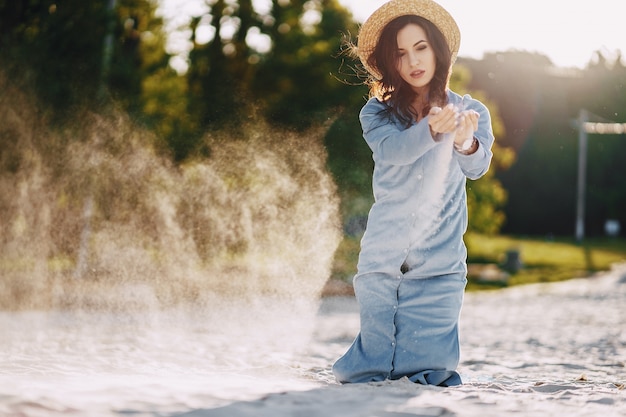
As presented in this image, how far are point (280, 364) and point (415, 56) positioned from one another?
1975mm

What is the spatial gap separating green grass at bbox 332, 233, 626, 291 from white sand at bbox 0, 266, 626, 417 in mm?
1689

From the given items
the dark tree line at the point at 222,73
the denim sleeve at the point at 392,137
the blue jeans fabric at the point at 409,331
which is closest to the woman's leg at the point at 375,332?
the blue jeans fabric at the point at 409,331

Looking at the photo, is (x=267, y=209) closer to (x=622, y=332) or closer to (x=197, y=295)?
(x=197, y=295)

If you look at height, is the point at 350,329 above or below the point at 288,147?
below

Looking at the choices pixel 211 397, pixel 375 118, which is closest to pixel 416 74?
pixel 375 118

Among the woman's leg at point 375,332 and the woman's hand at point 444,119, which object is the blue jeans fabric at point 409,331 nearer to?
the woman's leg at point 375,332

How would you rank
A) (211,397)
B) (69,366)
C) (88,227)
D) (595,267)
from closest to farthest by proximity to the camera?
(211,397) → (69,366) → (88,227) → (595,267)

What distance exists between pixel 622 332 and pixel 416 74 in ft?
15.1

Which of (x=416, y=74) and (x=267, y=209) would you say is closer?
(x=416, y=74)

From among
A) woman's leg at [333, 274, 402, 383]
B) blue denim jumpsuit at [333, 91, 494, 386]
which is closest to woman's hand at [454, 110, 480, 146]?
blue denim jumpsuit at [333, 91, 494, 386]

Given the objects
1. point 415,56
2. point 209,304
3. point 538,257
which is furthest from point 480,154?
point 538,257

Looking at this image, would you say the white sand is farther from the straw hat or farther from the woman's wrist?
the straw hat

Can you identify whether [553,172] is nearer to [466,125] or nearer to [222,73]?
[222,73]

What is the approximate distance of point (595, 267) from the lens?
748 inches
